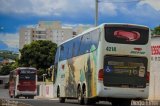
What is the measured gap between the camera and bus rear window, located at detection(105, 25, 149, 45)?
2420 centimetres

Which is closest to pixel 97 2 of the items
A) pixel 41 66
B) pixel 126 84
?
pixel 126 84

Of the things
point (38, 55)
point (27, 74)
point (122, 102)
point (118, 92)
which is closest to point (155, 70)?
point (122, 102)

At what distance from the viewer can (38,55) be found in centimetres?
10888

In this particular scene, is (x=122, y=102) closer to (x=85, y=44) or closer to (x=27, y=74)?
(x=85, y=44)

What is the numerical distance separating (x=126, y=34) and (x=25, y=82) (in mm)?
35746

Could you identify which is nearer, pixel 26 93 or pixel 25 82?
pixel 25 82

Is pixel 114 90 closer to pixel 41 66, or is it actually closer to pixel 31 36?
pixel 41 66

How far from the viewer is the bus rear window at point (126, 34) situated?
24.2 metres

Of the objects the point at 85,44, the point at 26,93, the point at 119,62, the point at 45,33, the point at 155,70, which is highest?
the point at 45,33

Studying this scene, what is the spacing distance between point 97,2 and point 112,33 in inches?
777

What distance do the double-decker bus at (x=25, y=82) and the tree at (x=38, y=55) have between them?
4755 cm

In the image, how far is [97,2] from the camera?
1720 inches

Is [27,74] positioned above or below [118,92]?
above

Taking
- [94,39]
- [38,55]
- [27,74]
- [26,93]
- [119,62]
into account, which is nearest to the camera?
[119,62]
